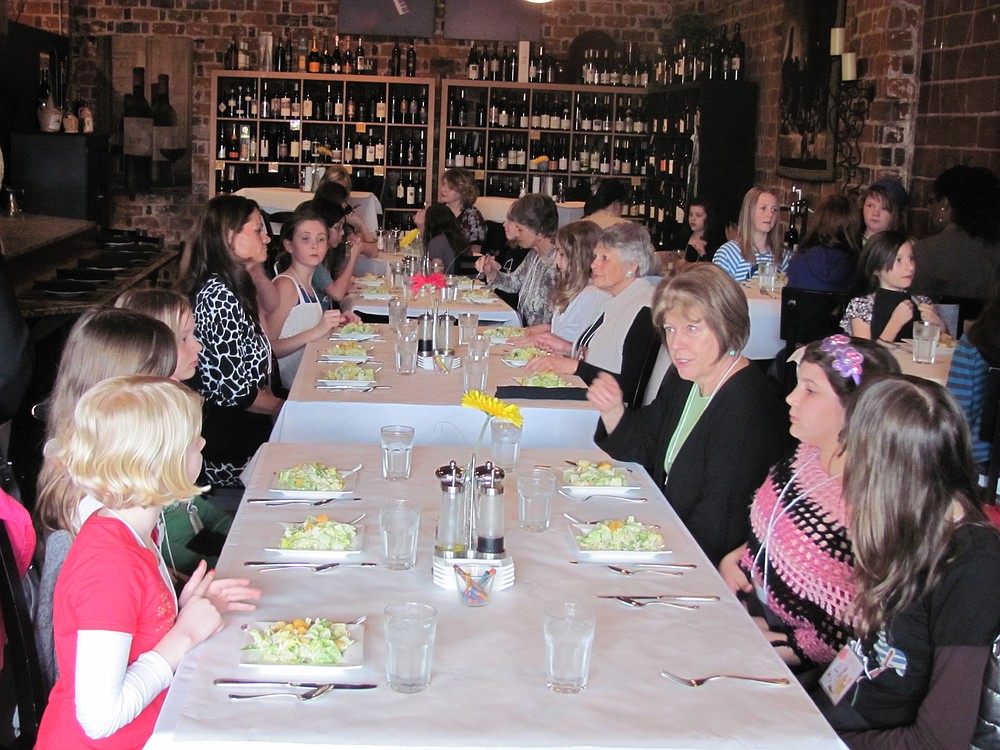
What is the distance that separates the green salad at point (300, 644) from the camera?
180 centimetres

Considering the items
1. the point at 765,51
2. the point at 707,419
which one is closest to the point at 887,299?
the point at 707,419

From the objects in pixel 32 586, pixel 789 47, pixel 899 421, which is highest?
pixel 789 47

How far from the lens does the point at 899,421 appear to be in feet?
6.33

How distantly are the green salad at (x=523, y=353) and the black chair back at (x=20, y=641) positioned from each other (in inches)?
101

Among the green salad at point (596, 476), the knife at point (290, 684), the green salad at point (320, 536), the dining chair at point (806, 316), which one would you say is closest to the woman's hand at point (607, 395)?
the green salad at point (596, 476)

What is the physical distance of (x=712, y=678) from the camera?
5.99 ft

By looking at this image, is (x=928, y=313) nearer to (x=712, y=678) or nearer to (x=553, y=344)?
(x=553, y=344)

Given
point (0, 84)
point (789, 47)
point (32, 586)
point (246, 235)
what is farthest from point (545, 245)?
point (0, 84)

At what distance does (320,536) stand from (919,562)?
3.77 feet

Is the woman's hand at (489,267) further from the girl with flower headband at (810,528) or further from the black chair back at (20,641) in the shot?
the black chair back at (20,641)

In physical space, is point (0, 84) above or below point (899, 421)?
above

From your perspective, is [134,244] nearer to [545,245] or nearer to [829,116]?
[545,245]

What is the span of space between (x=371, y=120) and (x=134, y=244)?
3.41 m

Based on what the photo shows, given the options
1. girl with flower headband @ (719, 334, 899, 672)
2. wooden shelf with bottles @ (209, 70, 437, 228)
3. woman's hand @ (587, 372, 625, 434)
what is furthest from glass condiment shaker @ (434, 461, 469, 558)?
wooden shelf with bottles @ (209, 70, 437, 228)
